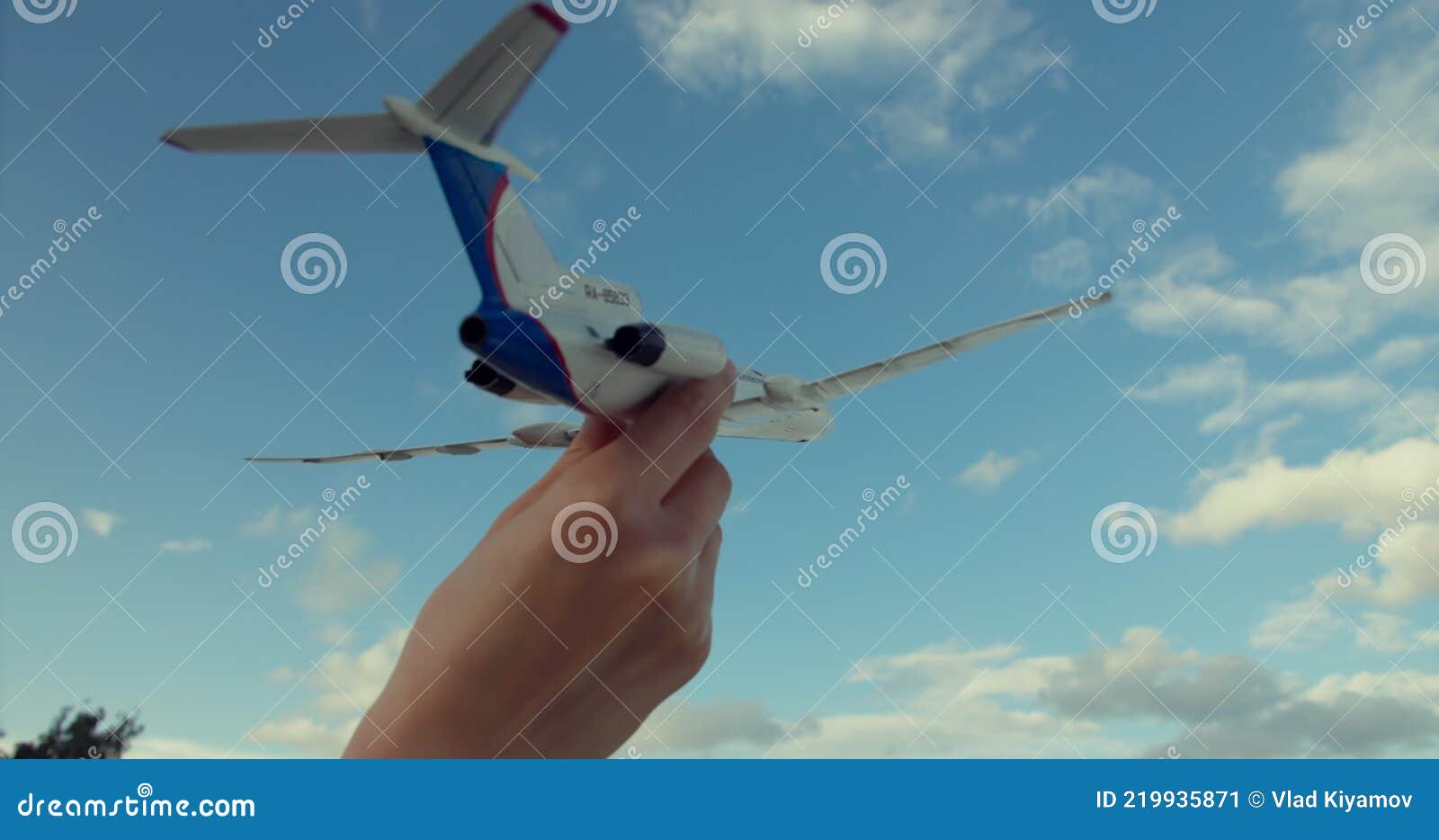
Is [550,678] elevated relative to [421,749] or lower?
elevated

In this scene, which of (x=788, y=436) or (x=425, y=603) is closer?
(x=425, y=603)

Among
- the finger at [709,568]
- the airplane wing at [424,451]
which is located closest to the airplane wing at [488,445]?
the airplane wing at [424,451]

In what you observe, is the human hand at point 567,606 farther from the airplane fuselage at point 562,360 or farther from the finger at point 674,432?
the airplane fuselage at point 562,360

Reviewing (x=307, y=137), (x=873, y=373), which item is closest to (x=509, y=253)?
(x=307, y=137)

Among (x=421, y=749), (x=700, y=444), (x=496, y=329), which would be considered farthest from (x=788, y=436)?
(x=421, y=749)

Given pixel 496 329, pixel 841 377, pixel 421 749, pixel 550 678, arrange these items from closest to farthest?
pixel 421 749 → pixel 550 678 → pixel 496 329 → pixel 841 377

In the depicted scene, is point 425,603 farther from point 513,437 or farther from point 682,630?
point 513,437
